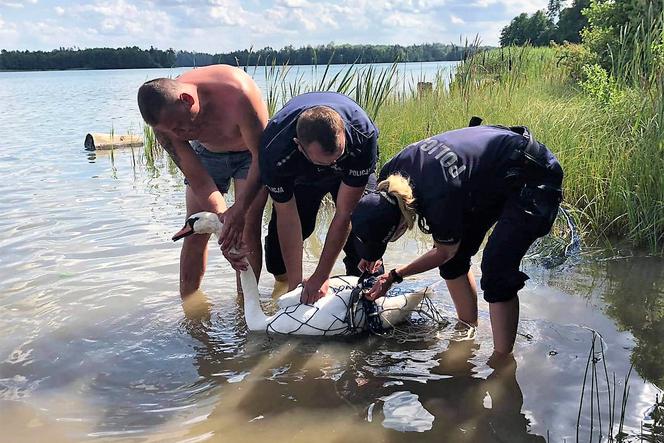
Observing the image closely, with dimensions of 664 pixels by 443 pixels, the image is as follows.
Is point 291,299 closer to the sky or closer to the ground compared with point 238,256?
closer to the ground

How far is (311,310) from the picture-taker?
4.19m

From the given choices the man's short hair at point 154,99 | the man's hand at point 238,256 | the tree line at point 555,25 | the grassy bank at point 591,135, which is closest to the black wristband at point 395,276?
the man's hand at point 238,256

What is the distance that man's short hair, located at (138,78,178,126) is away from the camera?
362 cm

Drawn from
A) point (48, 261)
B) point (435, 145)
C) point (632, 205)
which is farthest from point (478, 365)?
point (48, 261)

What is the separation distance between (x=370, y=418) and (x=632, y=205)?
356cm

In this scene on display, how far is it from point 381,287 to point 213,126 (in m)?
1.62

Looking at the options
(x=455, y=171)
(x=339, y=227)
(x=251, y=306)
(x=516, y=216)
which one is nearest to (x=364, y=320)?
(x=339, y=227)

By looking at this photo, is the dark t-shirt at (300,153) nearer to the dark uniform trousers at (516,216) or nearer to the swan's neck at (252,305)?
the swan's neck at (252,305)

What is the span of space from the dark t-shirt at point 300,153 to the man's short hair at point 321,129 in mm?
267

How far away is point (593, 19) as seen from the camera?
1095 centimetres

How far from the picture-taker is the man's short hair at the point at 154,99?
3617mm

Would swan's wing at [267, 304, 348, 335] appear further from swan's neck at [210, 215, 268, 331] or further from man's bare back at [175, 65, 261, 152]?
man's bare back at [175, 65, 261, 152]

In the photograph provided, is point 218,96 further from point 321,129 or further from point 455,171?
point 455,171

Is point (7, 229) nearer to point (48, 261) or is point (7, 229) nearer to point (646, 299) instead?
point (48, 261)
